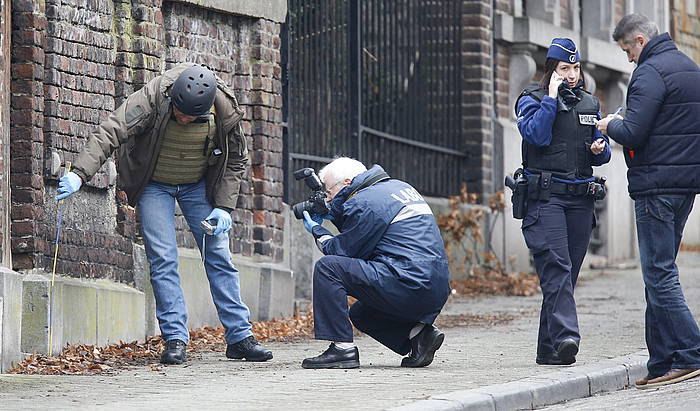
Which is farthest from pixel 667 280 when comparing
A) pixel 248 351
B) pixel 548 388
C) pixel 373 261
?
pixel 248 351

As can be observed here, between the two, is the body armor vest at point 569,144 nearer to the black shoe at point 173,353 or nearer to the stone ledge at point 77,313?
the black shoe at point 173,353

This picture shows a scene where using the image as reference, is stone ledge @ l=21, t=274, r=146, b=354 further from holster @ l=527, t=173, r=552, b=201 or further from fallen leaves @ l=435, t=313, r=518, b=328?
fallen leaves @ l=435, t=313, r=518, b=328

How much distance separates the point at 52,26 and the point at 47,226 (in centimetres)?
124

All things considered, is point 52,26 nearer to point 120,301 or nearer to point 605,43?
point 120,301

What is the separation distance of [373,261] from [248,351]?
117 centimetres

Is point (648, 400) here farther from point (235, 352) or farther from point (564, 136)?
point (235, 352)

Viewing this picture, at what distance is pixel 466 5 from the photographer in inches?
680

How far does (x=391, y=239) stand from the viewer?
9.04 meters

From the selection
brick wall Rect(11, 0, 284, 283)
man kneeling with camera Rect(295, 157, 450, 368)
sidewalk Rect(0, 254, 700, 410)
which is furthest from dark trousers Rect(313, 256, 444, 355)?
brick wall Rect(11, 0, 284, 283)

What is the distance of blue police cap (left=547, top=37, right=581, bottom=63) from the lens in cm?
925

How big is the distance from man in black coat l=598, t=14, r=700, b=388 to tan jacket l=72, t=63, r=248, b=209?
2.31m

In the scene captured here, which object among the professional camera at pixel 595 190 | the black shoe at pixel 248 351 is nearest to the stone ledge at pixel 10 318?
the black shoe at pixel 248 351

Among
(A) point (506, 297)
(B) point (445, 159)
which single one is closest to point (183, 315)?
(A) point (506, 297)

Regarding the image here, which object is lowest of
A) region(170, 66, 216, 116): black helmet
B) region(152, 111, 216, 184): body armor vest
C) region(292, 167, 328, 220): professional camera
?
region(292, 167, 328, 220): professional camera
